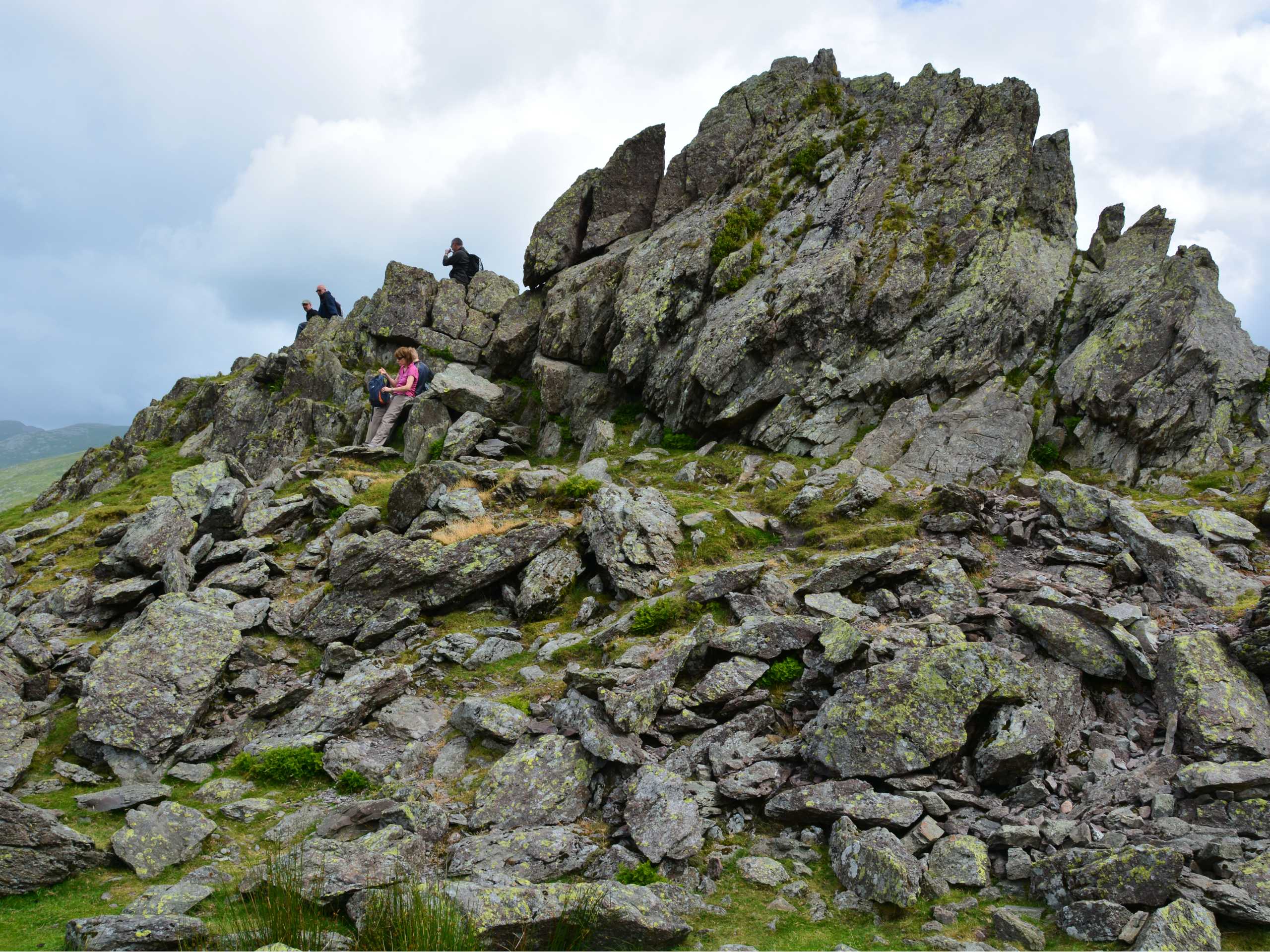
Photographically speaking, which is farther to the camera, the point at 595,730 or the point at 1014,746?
the point at 595,730

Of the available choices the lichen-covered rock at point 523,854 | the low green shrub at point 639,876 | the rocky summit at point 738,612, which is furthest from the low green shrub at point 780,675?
the lichen-covered rock at point 523,854

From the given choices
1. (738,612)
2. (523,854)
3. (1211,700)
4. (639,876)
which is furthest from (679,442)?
(639,876)

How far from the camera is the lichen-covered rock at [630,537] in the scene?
2125 centimetres

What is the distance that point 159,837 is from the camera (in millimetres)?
12242

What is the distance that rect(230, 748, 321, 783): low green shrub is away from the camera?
583 inches

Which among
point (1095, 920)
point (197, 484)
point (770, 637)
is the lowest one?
point (1095, 920)

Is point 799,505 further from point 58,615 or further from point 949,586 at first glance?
point 58,615

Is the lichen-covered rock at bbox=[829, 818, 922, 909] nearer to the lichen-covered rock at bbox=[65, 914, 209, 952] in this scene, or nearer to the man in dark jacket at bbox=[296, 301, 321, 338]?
the lichen-covered rock at bbox=[65, 914, 209, 952]

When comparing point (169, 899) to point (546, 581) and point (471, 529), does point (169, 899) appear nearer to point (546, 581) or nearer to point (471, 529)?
point (546, 581)

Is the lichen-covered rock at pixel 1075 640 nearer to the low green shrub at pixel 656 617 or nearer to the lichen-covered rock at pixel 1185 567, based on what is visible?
the lichen-covered rock at pixel 1185 567

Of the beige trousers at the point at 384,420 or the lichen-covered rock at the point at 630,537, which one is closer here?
the lichen-covered rock at the point at 630,537

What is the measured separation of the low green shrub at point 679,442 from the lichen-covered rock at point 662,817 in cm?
2111

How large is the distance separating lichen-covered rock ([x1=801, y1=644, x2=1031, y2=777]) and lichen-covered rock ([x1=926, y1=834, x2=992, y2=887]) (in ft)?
5.24

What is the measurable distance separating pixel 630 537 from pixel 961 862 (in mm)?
13181
